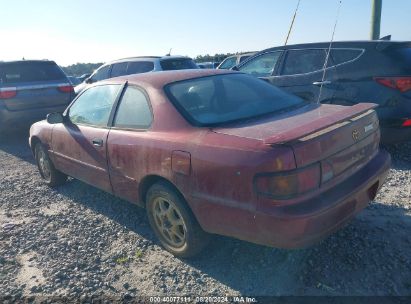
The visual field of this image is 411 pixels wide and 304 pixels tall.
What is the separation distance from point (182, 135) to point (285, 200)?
3.25 ft

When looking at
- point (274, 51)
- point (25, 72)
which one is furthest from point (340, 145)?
point (25, 72)

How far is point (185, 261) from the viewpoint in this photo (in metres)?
3.19

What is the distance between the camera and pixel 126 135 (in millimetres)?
3451

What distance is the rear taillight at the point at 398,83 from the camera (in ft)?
15.5

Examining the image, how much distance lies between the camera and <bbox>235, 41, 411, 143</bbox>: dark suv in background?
4.79 metres

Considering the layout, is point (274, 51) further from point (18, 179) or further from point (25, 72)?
point (25, 72)

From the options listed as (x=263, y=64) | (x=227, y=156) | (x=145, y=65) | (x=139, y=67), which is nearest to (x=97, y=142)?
(x=227, y=156)

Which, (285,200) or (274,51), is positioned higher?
(274,51)

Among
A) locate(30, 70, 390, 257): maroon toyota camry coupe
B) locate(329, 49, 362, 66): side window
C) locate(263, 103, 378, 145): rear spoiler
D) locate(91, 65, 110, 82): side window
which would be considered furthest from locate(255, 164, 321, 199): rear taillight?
locate(91, 65, 110, 82): side window

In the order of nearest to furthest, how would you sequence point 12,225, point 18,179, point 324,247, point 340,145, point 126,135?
point 340,145, point 324,247, point 126,135, point 12,225, point 18,179

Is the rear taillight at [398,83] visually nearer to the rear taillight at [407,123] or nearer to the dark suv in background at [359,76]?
the dark suv in background at [359,76]

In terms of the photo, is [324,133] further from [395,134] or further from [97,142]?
[395,134]

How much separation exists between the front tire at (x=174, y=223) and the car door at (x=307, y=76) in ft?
10.4

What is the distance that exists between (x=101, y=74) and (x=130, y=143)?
7765 mm
